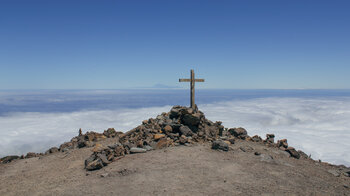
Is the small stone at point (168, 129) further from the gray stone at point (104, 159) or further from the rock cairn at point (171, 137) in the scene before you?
the gray stone at point (104, 159)

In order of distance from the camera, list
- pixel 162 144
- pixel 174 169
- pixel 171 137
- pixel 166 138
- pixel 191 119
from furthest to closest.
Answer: pixel 191 119 → pixel 171 137 → pixel 166 138 → pixel 162 144 → pixel 174 169

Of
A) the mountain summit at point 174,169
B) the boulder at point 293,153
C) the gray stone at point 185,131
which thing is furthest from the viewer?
the gray stone at point 185,131

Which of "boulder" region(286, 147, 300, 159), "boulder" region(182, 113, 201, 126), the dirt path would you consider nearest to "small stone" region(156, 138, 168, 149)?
the dirt path

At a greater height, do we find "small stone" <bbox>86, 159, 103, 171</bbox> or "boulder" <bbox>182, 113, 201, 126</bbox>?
"boulder" <bbox>182, 113, 201, 126</bbox>

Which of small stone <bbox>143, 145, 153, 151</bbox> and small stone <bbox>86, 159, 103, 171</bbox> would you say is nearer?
small stone <bbox>86, 159, 103, 171</bbox>

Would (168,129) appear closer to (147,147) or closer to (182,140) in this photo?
(182,140)

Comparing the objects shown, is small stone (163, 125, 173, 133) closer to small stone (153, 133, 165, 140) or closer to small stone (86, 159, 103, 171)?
small stone (153, 133, 165, 140)

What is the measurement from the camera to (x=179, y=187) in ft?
21.6

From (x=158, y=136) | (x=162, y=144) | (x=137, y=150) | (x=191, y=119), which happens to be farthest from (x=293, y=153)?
(x=137, y=150)

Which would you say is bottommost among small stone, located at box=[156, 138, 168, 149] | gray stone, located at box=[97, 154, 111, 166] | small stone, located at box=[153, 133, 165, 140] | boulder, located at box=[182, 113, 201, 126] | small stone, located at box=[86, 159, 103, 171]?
small stone, located at box=[86, 159, 103, 171]

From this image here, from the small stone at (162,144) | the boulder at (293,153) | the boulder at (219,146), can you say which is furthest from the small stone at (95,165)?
the boulder at (293,153)

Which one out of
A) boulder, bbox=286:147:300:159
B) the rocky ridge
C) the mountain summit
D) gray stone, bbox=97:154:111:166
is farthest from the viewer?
boulder, bbox=286:147:300:159

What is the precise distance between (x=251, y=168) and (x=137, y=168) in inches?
161

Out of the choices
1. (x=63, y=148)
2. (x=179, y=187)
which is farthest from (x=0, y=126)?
(x=179, y=187)
